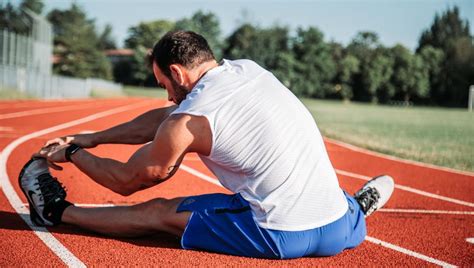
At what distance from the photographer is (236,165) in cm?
330

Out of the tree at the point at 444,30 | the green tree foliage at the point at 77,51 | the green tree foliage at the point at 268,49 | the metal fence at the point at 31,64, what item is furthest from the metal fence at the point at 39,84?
the tree at the point at 444,30

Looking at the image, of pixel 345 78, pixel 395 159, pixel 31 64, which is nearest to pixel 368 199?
pixel 395 159

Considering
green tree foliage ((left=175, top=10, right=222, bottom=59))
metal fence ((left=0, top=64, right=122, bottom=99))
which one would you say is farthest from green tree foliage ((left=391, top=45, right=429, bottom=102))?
metal fence ((left=0, top=64, right=122, bottom=99))

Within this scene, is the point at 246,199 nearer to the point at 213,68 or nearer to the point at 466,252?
the point at 213,68

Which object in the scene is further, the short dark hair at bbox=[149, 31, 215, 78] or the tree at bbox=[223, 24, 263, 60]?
the tree at bbox=[223, 24, 263, 60]

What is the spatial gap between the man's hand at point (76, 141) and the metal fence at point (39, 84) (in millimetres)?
27332

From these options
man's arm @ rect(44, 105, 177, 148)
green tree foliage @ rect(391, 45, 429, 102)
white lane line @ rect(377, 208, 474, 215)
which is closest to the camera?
man's arm @ rect(44, 105, 177, 148)

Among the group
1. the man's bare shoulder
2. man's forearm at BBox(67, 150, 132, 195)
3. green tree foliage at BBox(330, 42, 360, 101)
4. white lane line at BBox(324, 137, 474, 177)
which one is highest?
the man's bare shoulder

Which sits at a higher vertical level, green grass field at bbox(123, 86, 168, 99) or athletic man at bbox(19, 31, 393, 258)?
athletic man at bbox(19, 31, 393, 258)

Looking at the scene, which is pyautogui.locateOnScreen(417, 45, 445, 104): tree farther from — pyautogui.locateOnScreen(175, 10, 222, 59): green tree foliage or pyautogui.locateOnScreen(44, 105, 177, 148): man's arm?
pyautogui.locateOnScreen(44, 105, 177, 148): man's arm

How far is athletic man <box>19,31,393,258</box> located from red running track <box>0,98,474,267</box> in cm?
17

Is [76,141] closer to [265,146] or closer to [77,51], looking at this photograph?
[265,146]

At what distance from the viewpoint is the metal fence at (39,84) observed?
30.0m

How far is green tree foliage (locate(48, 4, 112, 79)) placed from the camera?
8394 cm
